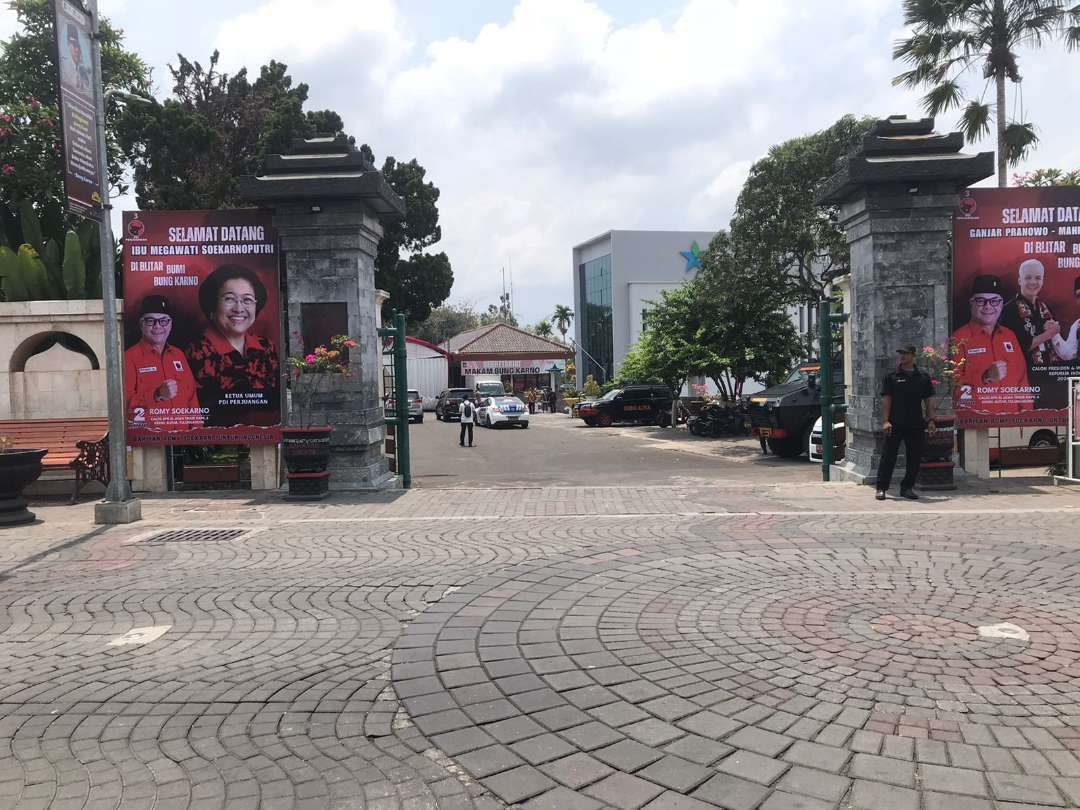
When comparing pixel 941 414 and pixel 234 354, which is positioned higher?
pixel 234 354

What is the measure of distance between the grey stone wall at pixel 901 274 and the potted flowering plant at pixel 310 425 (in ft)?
23.2

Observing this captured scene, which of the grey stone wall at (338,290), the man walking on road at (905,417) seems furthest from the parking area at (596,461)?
the man walking on road at (905,417)

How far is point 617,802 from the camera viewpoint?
296 centimetres

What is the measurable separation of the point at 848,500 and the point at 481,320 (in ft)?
309

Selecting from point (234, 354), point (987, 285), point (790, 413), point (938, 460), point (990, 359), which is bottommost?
point (938, 460)

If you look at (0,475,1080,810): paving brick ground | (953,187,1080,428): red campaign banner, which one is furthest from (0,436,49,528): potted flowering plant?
(953,187,1080,428): red campaign banner

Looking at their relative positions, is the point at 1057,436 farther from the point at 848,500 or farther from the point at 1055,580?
the point at 1055,580

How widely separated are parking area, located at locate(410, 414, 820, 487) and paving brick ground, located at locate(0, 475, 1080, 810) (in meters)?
5.52

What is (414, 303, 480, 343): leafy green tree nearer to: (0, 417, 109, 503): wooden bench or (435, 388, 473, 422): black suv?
(435, 388, 473, 422): black suv

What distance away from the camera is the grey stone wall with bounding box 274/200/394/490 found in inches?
446

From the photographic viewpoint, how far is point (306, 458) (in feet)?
34.9

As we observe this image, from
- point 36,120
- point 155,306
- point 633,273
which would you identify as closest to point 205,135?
point 36,120

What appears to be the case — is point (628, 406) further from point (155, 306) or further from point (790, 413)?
point (155, 306)

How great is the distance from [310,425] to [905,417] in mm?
7751
